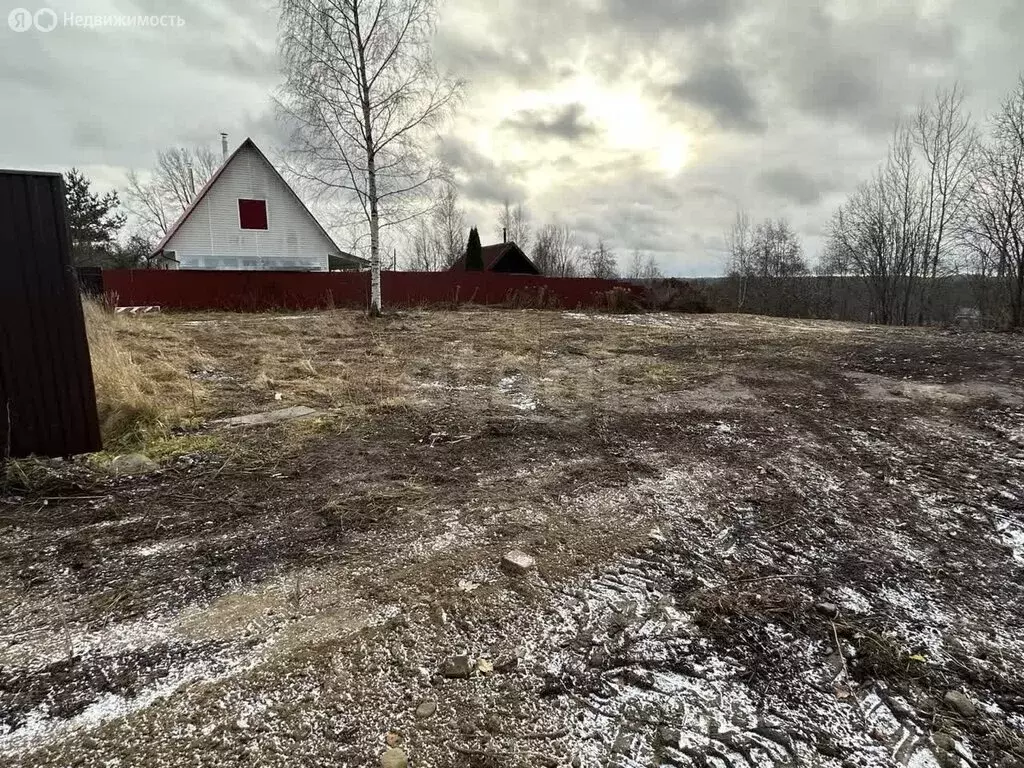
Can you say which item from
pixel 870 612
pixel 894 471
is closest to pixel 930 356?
pixel 894 471

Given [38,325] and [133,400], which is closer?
[38,325]

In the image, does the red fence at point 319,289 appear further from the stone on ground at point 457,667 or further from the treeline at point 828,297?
the stone on ground at point 457,667

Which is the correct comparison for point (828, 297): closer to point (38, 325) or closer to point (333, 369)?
point (333, 369)

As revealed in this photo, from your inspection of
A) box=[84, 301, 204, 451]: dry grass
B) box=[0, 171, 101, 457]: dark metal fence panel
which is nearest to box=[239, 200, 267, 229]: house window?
box=[84, 301, 204, 451]: dry grass

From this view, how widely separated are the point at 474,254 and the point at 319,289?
45.8ft

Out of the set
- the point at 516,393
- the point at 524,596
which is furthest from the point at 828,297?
the point at 524,596

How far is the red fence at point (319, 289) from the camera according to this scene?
55.2ft

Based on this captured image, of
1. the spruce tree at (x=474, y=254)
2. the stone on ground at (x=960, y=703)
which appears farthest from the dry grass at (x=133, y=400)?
the spruce tree at (x=474, y=254)

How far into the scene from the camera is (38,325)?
322cm

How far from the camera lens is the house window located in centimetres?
2200

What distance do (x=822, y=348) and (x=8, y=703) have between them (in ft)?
36.1

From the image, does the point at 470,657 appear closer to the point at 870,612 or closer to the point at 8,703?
the point at 8,703

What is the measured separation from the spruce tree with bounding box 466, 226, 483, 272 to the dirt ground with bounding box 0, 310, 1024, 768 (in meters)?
26.8

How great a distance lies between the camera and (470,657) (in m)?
1.81
